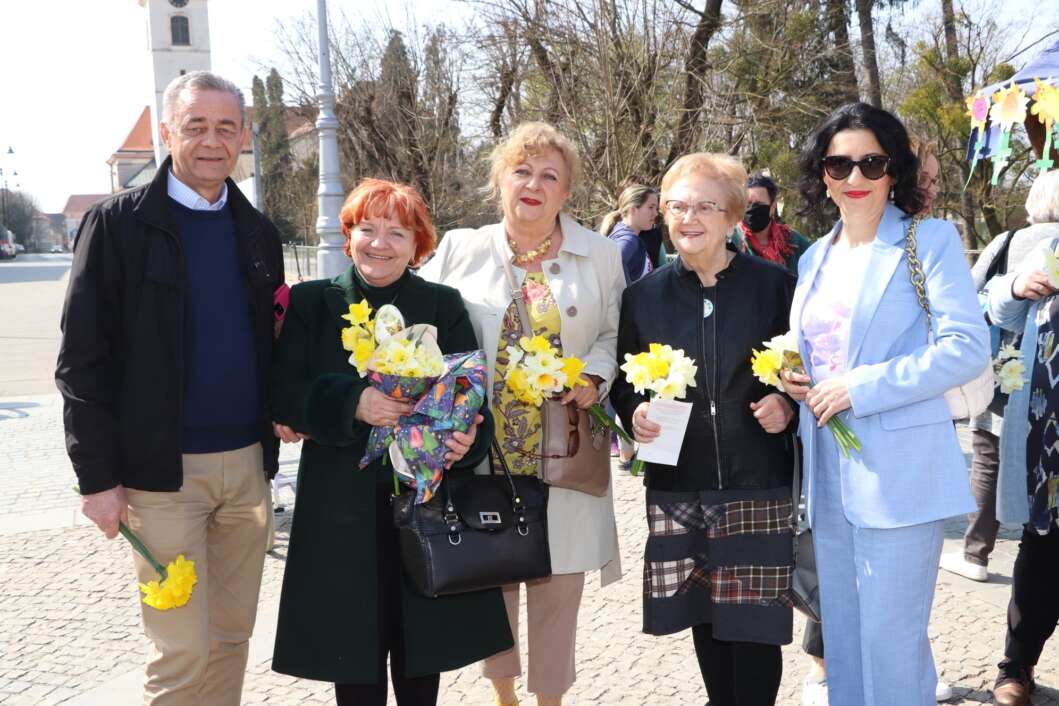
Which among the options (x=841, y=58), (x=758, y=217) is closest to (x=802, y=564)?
(x=758, y=217)

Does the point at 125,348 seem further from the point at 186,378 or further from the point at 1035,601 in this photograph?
the point at 1035,601

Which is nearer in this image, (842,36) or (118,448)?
(118,448)

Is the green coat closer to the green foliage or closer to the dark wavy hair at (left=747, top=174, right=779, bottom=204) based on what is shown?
the dark wavy hair at (left=747, top=174, right=779, bottom=204)

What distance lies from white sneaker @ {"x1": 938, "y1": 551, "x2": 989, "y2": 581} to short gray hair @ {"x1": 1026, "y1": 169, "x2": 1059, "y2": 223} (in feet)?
6.94

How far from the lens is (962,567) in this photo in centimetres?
520

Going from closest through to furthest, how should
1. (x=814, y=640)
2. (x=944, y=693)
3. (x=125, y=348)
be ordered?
(x=125, y=348)
(x=814, y=640)
(x=944, y=693)

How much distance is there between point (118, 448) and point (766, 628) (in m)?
2.23

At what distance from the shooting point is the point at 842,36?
55.1ft

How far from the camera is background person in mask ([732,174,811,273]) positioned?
6.70 m

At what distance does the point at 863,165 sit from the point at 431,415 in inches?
62.2

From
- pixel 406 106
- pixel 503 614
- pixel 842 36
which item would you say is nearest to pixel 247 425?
pixel 503 614

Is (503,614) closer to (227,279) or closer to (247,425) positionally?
(247,425)

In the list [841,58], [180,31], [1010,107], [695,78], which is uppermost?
[180,31]

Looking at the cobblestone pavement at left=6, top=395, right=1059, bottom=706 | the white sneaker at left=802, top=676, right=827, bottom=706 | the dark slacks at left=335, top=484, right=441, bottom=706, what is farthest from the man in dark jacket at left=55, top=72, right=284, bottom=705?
the white sneaker at left=802, top=676, right=827, bottom=706
